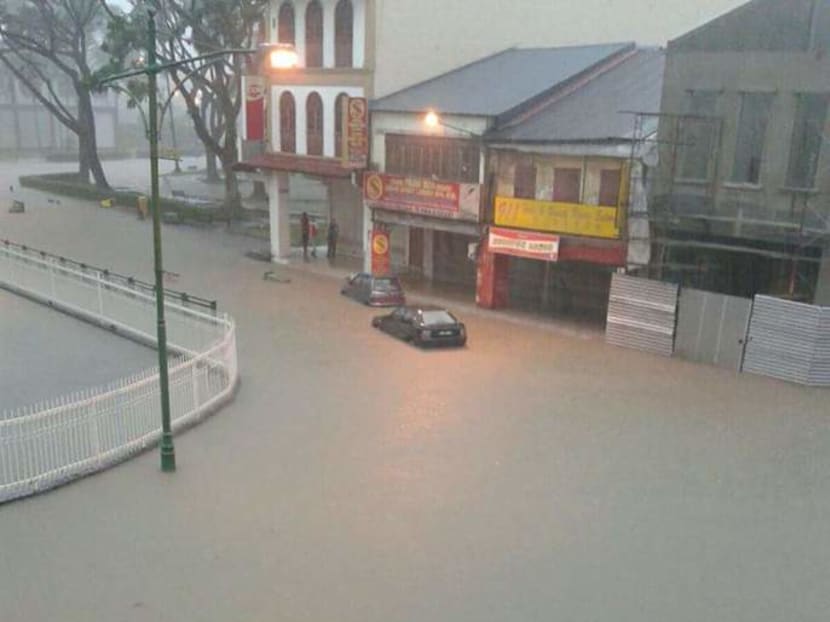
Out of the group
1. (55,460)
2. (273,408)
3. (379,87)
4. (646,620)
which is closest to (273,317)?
(273,408)

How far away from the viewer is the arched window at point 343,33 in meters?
29.5

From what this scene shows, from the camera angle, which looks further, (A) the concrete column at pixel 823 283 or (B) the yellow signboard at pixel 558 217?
(B) the yellow signboard at pixel 558 217

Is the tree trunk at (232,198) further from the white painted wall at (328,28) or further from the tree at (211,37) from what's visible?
the white painted wall at (328,28)

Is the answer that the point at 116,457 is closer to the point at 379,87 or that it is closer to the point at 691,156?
the point at 691,156

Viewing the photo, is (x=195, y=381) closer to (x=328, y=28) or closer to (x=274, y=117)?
(x=328, y=28)

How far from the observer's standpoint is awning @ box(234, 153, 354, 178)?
98.8 ft

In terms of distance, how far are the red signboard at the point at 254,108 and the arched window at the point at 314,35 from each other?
2.13 m

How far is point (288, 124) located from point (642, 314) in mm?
16886

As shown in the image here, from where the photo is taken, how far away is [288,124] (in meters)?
32.1

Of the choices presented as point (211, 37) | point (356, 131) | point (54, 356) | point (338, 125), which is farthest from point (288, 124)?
point (54, 356)

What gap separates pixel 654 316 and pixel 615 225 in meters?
2.78

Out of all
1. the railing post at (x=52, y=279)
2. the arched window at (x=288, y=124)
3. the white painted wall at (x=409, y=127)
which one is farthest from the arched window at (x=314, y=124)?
the railing post at (x=52, y=279)

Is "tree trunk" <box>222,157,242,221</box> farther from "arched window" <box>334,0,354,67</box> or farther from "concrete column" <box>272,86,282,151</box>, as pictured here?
"arched window" <box>334,0,354,67</box>

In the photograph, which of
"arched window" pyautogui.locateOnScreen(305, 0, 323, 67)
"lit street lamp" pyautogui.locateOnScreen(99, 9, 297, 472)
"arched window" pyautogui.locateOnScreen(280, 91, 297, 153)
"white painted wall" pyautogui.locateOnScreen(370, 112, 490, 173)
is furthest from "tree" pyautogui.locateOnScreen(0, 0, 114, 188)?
"lit street lamp" pyautogui.locateOnScreen(99, 9, 297, 472)
